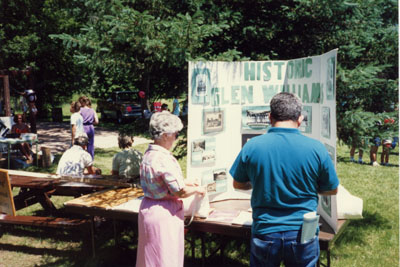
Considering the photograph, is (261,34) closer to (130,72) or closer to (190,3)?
(190,3)

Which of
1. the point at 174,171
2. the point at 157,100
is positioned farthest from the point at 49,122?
the point at 174,171

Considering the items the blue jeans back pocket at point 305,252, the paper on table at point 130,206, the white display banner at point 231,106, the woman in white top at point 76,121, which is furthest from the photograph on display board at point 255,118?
the woman in white top at point 76,121

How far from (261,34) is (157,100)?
1912 millimetres

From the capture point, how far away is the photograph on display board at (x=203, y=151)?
454 cm

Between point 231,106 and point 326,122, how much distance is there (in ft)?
4.28

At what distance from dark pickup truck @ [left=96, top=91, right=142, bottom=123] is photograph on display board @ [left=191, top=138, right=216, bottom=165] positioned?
16.8 m

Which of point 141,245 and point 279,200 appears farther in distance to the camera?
point 141,245

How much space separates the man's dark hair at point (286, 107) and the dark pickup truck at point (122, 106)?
742 inches

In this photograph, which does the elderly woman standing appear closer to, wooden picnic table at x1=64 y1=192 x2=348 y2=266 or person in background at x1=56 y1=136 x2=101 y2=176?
wooden picnic table at x1=64 y1=192 x2=348 y2=266

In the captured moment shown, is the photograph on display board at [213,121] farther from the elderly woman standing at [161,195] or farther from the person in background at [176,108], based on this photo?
the elderly woman standing at [161,195]

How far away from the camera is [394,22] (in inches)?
263

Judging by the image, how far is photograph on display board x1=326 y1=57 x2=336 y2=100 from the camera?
3596 millimetres

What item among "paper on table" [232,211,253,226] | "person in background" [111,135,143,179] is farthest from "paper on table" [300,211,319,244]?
"person in background" [111,135,143,179]

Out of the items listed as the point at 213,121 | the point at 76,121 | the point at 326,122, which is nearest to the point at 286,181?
the point at 326,122
